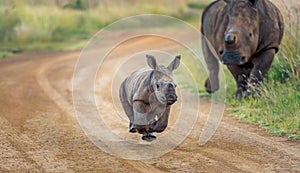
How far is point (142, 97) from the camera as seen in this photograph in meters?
7.39

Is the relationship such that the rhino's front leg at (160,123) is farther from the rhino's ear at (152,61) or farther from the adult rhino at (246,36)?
the adult rhino at (246,36)

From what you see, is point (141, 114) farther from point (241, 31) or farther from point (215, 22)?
point (215, 22)

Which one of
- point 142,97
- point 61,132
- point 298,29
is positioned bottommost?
point 61,132

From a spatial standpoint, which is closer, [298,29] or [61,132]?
[61,132]

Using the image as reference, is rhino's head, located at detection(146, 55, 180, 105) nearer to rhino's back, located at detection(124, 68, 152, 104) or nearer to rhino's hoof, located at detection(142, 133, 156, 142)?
rhino's back, located at detection(124, 68, 152, 104)

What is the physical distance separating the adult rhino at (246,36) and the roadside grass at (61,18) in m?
8.92

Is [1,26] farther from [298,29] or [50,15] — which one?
[298,29]

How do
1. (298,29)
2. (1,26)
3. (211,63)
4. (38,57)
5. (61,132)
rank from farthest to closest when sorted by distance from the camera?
(1,26) < (38,57) < (211,63) < (298,29) < (61,132)

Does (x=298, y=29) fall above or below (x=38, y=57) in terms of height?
above

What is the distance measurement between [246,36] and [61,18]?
45.8 feet

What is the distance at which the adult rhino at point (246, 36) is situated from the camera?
33.1ft

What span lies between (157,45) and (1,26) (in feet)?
16.6

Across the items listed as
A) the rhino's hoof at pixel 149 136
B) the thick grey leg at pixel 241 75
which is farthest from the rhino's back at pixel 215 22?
the rhino's hoof at pixel 149 136

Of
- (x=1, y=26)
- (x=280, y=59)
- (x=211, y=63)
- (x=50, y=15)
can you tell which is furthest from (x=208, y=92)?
(x=50, y=15)
